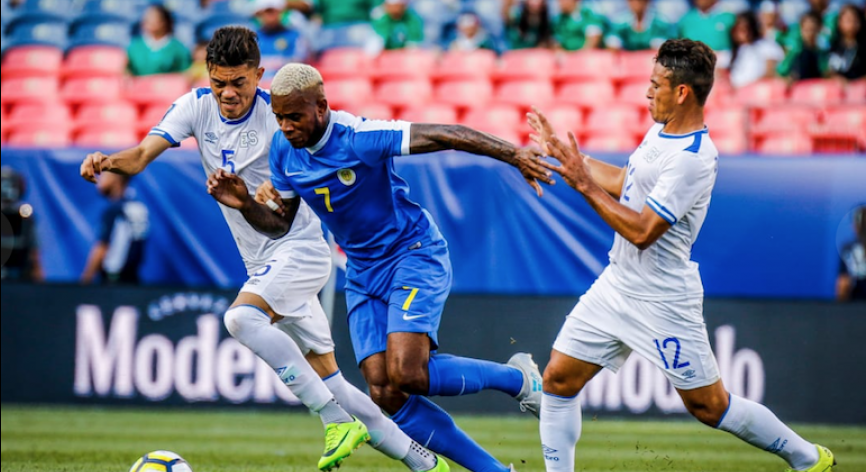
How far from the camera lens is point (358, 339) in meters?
5.96

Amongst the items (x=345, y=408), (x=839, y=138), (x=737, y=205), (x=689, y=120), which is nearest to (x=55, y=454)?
(x=345, y=408)

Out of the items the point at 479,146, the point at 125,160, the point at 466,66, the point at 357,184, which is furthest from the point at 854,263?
the point at 125,160

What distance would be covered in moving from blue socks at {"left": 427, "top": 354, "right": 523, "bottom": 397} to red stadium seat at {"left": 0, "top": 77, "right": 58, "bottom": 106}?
10135 mm

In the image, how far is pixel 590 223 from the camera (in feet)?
35.4

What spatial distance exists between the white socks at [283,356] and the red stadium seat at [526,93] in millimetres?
8464

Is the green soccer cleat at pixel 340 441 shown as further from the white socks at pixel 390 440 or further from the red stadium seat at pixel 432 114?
the red stadium seat at pixel 432 114

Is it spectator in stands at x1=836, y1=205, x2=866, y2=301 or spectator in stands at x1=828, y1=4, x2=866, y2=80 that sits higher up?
spectator in stands at x1=828, y1=4, x2=866, y2=80

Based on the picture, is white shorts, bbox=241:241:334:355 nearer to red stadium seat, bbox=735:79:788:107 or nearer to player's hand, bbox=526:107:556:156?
player's hand, bbox=526:107:556:156

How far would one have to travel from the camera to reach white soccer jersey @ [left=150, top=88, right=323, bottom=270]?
639 cm

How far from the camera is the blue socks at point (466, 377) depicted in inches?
227

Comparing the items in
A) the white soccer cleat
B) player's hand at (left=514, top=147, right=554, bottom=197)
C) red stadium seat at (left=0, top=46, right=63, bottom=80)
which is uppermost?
red stadium seat at (left=0, top=46, right=63, bottom=80)

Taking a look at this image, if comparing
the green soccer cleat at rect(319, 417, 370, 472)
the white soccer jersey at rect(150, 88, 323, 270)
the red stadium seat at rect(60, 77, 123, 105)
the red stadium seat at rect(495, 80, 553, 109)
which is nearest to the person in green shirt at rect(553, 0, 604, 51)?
the red stadium seat at rect(495, 80, 553, 109)

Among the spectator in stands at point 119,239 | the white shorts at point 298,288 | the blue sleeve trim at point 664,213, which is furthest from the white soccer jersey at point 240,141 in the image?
the spectator in stands at point 119,239

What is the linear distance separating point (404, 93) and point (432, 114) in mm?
736
